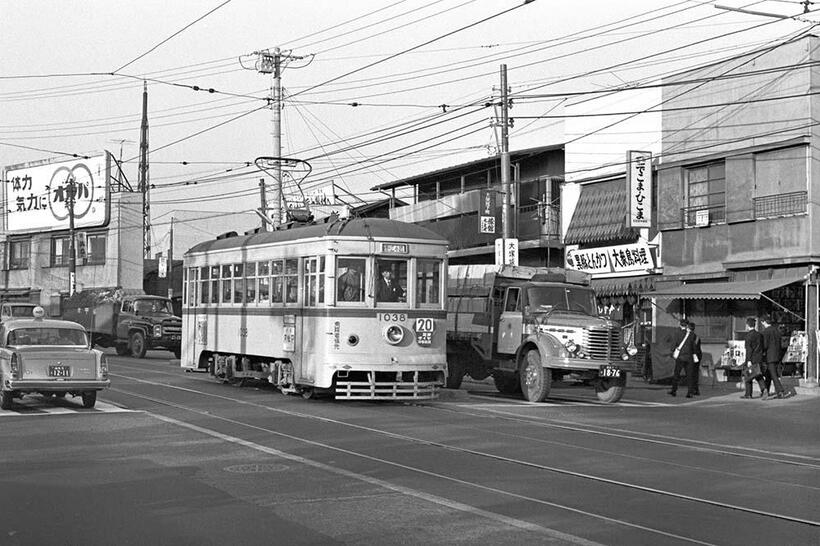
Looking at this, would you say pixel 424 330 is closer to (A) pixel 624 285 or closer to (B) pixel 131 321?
(A) pixel 624 285

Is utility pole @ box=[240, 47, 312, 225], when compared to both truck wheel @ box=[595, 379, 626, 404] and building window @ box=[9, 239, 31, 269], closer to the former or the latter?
truck wheel @ box=[595, 379, 626, 404]

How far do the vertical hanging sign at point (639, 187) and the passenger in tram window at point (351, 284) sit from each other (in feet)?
42.8

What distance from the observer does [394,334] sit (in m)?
19.2

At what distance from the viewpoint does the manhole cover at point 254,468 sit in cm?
1113

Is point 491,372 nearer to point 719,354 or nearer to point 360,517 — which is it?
point 719,354

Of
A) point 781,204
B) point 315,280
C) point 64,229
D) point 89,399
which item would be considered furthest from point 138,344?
point 64,229

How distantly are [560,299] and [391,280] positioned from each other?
408cm

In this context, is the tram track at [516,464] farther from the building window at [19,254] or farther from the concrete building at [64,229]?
the building window at [19,254]

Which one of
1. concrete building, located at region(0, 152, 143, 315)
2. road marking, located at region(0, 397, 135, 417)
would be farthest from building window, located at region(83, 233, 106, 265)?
road marking, located at region(0, 397, 135, 417)

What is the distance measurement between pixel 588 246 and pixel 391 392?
53.8 feet

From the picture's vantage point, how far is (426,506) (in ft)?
30.3

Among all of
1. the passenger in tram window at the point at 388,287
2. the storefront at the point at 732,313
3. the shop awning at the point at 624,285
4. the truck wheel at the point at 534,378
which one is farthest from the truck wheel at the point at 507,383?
the shop awning at the point at 624,285

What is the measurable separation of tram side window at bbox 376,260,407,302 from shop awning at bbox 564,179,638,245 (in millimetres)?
13507

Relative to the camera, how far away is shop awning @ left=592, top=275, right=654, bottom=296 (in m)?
31.2
